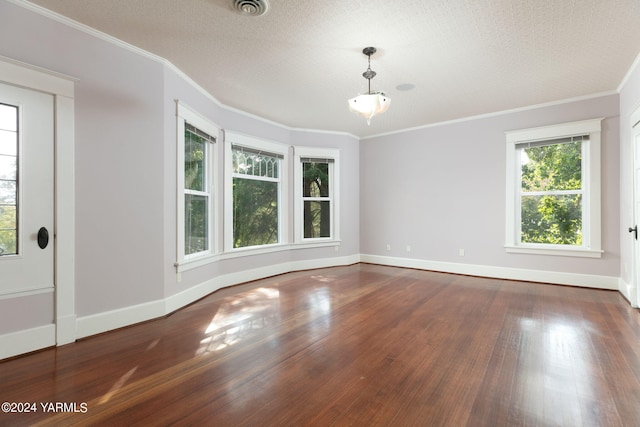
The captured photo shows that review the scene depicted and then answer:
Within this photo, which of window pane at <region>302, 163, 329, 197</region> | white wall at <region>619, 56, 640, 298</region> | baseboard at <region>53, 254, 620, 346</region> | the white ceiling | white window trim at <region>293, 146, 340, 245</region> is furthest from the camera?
window pane at <region>302, 163, 329, 197</region>

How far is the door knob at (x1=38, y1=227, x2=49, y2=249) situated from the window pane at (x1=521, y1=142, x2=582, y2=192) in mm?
6064

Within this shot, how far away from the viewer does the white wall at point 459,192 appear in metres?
4.30

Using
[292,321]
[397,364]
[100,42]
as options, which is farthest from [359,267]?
[100,42]

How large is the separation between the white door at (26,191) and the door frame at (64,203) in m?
0.04

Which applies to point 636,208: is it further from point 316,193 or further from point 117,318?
point 117,318

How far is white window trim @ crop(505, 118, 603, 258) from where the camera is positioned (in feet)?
14.2

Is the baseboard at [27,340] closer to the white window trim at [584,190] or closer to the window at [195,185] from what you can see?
the window at [195,185]

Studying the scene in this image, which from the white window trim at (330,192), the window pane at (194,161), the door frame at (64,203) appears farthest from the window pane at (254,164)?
the door frame at (64,203)

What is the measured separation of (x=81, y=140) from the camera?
2727mm

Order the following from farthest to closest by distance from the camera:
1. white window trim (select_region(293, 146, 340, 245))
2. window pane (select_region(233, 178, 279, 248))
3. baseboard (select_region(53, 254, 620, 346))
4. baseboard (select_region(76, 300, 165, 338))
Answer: white window trim (select_region(293, 146, 340, 245)), window pane (select_region(233, 178, 279, 248)), baseboard (select_region(53, 254, 620, 346)), baseboard (select_region(76, 300, 165, 338))

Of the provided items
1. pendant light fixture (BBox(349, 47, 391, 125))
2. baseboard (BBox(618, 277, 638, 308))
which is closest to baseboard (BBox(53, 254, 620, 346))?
baseboard (BBox(618, 277, 638, 308))

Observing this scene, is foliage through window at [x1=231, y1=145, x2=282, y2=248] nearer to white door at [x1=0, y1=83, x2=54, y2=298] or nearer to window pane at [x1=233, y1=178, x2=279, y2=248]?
window pane at [x1=233, y1=178, x2=279, y2=248]

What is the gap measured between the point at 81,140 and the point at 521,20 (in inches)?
156

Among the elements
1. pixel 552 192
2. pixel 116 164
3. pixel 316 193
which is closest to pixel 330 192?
pixel 316 193
